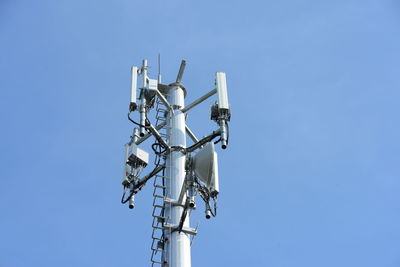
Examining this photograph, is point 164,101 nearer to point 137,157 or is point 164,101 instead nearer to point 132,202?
point 137,157

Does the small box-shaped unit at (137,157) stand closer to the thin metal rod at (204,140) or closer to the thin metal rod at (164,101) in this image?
the thin metal rod at (204,140)

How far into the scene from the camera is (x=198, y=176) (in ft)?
65.8

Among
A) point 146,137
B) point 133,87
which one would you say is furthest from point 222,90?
point 146,137

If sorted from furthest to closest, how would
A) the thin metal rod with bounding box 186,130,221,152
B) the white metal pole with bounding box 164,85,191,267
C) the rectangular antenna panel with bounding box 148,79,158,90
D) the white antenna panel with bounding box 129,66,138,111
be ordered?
1. the rectangular antenna panel with bounding box 148,79,158,90
2. the white antenna panel with bounding box 129,66,138,111
3. the thin metal rod with bounding box 186,130,221,152
4. the white metal pole with bounding box 164,85,191,267

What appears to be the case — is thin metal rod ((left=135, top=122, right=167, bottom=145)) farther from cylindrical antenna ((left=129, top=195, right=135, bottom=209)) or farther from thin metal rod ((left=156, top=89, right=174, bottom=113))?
cylindrical antenna ((left=129, top=195, right=135, bottom=209))

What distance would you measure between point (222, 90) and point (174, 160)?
3042mm

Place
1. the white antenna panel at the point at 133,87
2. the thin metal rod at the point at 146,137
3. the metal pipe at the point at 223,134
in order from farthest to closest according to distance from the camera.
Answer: the thin metal rod at the point at 146,137, the white antenna panel at the point at 133,87, the metal pipe at the point at 223,134

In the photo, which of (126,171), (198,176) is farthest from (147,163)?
(198,176)

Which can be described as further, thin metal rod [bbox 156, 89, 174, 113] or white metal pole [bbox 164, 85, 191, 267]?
thin metal rod [bbox 156, 89, 174, 113]

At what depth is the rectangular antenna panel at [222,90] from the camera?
21558 millimetres

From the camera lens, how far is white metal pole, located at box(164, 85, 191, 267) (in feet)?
62.7

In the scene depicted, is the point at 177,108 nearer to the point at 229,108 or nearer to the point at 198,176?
the point at 229,108

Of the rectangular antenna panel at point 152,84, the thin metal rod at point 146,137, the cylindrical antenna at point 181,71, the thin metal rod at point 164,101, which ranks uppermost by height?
the cylindrical antenna at point 181,71

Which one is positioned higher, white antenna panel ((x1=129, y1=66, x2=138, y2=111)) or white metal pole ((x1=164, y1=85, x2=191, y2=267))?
white antenna panel ((x1=129, y1=66, x2=138, y2=111))
